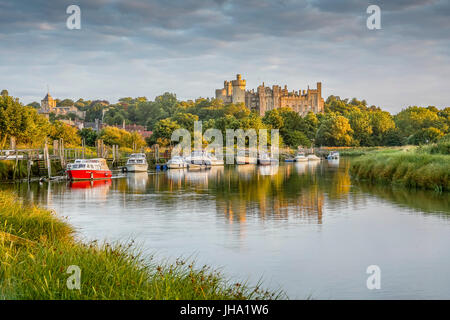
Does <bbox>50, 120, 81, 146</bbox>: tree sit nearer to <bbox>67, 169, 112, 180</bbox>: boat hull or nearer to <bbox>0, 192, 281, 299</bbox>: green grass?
<bbox>67, 169, 112, 180</bbox>: boat hull

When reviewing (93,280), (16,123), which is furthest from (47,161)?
(93,280)

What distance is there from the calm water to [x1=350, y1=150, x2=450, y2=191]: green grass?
123 cm

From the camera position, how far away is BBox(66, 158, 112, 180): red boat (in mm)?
48938

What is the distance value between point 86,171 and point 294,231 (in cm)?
3200

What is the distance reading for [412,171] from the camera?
1414 inches

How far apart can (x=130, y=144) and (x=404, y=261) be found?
7820cm

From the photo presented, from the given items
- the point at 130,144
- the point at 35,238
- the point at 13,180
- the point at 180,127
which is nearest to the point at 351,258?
the point at 35,238

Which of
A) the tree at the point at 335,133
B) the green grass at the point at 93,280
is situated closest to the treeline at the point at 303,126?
the tree at the point at 335,133

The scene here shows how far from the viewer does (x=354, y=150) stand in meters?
137

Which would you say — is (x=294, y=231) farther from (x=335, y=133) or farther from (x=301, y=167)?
(x=335, y=133)

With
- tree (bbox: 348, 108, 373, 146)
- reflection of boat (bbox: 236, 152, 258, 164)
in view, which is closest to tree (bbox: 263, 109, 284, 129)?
tree (bbox: 348, 108, 373, 146)

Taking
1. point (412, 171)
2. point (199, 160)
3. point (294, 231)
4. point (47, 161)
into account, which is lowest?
point (294, 231)

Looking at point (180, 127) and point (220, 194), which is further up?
point (180, 127)
